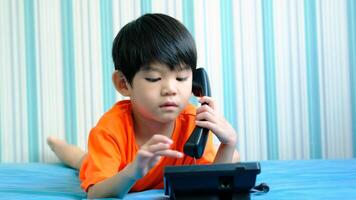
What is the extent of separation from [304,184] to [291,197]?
0.14 meters

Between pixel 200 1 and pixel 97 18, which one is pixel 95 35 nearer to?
pixel 97 18

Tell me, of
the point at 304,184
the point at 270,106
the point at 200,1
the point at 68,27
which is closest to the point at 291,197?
Result: the point at 304,184

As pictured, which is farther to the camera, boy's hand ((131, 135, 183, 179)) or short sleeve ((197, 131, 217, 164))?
short sleeve ((197, 131, 217, 164))

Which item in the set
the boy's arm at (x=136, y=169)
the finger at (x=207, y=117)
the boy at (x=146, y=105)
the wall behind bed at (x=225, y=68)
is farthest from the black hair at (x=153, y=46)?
the wall behind bed at (x=225, y=68)

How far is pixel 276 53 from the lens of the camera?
1.63 m

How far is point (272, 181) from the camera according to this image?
1059mm

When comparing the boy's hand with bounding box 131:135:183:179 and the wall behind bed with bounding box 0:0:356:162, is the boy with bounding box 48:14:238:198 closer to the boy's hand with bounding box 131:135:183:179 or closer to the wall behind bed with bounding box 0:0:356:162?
the boy's hand with bounding box 131:135:183:179

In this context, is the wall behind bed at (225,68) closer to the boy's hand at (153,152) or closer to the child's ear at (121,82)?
the child's ear at (121,82)

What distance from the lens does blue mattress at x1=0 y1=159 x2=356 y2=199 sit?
2.99 ft

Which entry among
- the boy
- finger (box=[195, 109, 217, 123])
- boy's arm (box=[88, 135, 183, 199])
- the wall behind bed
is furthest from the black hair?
the wall behind bed

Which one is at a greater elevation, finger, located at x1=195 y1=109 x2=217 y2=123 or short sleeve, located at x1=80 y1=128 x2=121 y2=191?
finger, located at x1=195 y1=109 x2=217 y2=123

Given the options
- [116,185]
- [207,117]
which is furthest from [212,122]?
[116,185]

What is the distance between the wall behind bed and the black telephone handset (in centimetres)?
58

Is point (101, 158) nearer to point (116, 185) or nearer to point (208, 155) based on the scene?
point (116, 185)
